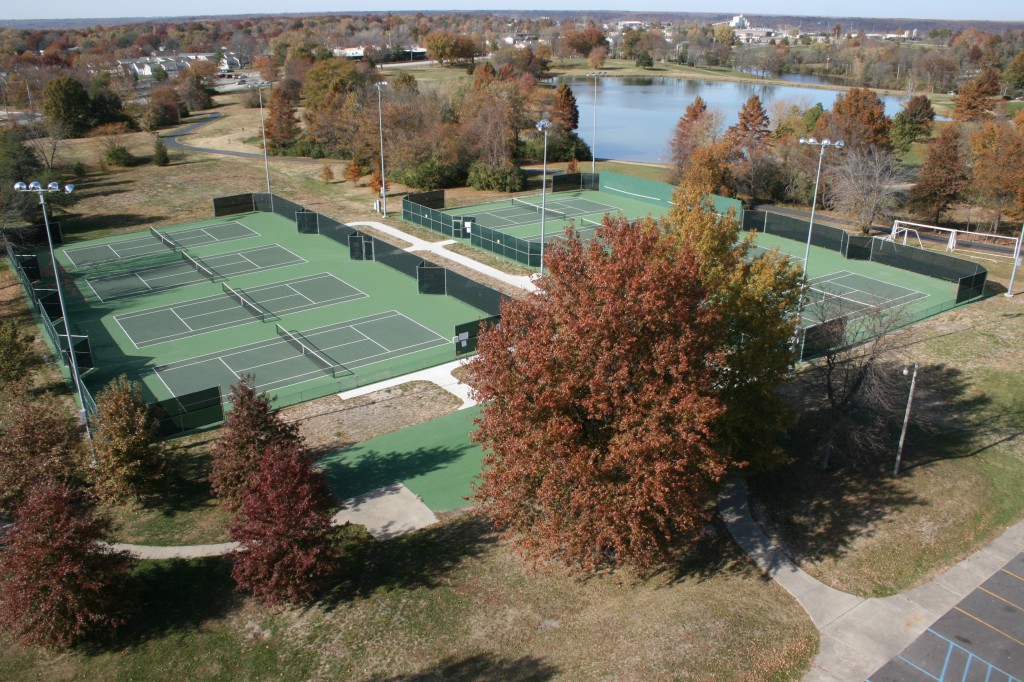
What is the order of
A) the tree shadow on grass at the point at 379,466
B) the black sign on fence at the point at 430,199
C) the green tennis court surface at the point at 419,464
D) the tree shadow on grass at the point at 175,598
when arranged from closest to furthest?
the tree shadow on grass at the point at 175,598 < the green tennis court surface at the point at 419,464 < the tree shadow on grass at the point at 379,466 < the black sign on fence at the point at 430,199

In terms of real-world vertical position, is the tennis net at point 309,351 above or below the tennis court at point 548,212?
below

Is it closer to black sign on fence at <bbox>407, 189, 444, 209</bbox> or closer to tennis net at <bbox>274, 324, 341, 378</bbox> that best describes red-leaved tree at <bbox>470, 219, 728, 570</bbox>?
tennis net at <bbox>274, 324, 341, 378</bbox>

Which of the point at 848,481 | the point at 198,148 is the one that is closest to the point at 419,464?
the point at 848,481

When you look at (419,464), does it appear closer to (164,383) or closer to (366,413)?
(366,413)

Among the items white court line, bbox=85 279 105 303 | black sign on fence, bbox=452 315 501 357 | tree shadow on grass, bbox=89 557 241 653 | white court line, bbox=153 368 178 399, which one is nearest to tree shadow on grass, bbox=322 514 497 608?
tree shadow on grass, bbox=89 557 241 653

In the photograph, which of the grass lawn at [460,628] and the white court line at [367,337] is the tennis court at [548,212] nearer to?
the white court line at [367,337]

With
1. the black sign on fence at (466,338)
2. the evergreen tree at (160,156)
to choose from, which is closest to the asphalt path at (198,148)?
the evergreen tree at (160,156)

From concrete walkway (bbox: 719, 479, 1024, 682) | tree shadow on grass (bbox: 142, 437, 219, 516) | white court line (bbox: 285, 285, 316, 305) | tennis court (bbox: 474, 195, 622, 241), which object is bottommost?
tree shadow on grass (bbox: 142, 437, 219, 516)

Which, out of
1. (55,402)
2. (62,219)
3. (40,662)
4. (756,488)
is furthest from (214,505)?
(62,219)
